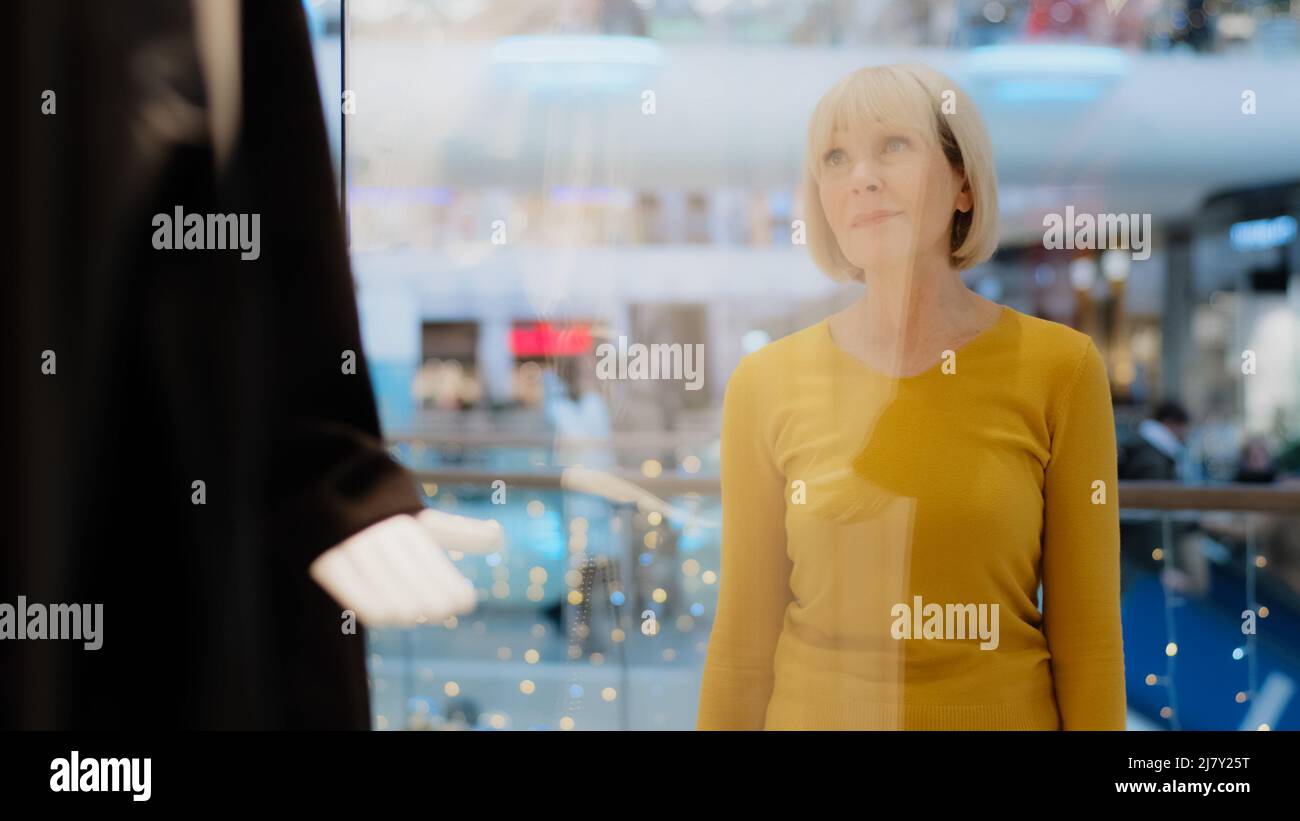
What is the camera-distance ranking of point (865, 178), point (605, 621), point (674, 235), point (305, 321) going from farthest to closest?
point (605, 621) < point (674, 235) < point (865, 178) < point (305, 321)

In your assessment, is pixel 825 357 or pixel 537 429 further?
pixel 537 429

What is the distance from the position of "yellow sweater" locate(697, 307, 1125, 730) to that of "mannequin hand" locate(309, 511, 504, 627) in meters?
0.38

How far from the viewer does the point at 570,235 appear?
55.1 inches

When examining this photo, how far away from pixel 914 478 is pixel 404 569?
0.70 metres

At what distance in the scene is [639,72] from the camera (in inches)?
53.9

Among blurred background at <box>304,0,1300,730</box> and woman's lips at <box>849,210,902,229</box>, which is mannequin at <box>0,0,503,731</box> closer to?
blurred background at <box>304,0,1300,730</box>

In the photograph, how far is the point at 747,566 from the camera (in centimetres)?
133

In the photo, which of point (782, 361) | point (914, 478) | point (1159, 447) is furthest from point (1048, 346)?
point (1159, 447)

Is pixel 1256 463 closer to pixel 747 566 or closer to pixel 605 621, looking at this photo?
pixel 747 566

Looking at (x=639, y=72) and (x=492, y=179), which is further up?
(x=639, y=72)
